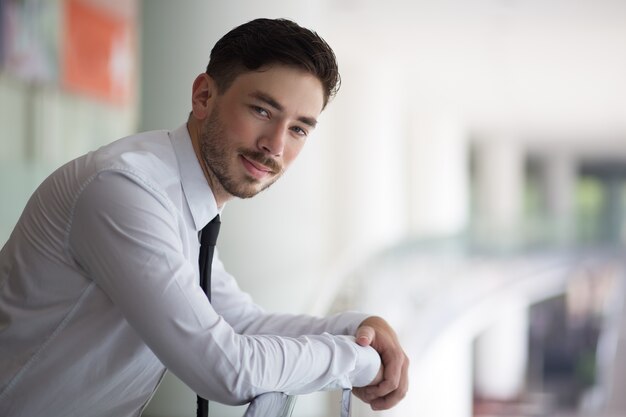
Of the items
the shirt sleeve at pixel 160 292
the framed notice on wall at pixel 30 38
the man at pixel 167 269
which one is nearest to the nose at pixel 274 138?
the man at pixel 167 269

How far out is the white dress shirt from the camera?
133 centimetres

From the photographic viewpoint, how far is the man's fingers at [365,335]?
1.62 m

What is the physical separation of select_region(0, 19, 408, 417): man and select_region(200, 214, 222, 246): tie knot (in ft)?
0.05

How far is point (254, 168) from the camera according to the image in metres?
1.61

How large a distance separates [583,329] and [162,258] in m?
36.0

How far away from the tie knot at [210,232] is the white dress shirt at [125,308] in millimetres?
26

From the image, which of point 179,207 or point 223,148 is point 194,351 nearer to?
point 179,207

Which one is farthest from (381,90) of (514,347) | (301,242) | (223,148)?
(514,347)

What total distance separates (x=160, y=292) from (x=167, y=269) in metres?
0.04

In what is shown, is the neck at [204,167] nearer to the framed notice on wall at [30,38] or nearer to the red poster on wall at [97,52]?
the framed notice on wall at [30,38]

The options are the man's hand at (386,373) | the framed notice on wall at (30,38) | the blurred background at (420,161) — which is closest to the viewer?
the man's hand at (386,373)

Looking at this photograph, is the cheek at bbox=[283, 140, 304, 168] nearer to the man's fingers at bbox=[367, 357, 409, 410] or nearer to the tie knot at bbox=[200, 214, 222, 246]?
the tie knot at bbox=[200, 214, 222, 246]

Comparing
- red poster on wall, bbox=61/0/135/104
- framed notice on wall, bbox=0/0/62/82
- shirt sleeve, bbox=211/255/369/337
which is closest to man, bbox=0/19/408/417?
shirt sleeve, bbox=211/255/369/337

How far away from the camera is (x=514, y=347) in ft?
98.9
